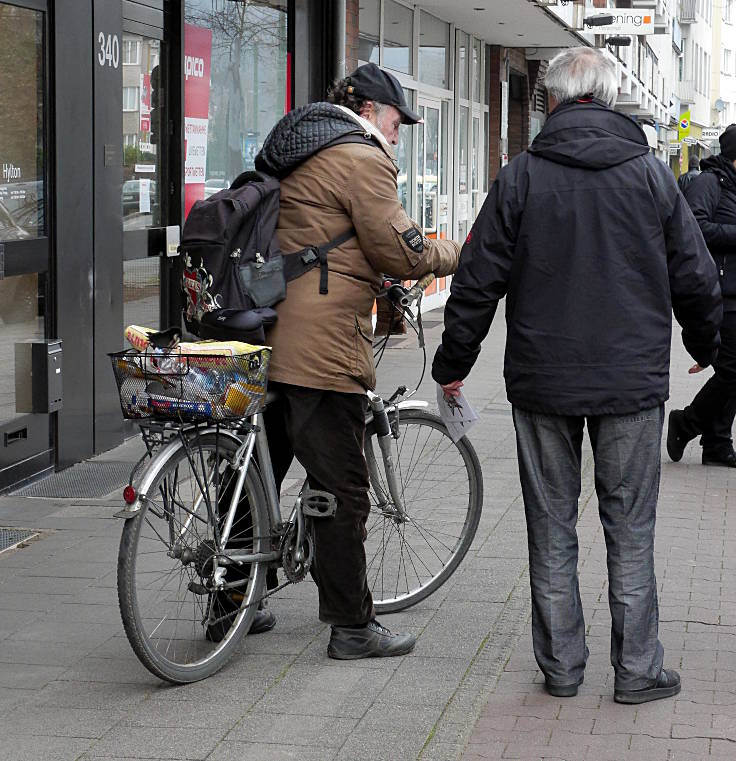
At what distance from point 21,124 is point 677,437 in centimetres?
392

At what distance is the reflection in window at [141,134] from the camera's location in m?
8.06

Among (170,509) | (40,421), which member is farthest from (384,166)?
(40,421)

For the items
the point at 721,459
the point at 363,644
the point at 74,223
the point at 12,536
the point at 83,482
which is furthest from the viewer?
the point at 721,459

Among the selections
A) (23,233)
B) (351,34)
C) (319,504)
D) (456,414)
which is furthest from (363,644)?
(351,34)

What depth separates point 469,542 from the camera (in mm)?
5121

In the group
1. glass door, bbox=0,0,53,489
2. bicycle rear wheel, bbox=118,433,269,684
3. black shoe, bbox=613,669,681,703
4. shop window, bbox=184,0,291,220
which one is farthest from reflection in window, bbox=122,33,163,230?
black shoe, bbox=613,669,681,703

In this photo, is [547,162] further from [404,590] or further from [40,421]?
[40,421]

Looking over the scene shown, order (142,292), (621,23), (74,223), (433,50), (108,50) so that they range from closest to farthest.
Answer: (74,223)
(108,50)
(142,292)
(433,50)
(621,23)

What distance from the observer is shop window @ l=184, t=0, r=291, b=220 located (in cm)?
902

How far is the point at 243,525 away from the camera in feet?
14.3

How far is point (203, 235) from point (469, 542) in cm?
167

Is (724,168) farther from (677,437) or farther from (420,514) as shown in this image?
(420,514)

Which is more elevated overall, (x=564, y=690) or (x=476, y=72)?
(x=476, y=72)

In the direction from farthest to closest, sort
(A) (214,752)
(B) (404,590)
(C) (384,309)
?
1. (B) (404,590)
2. (C) (384,309)
3. (A) (214,752)
